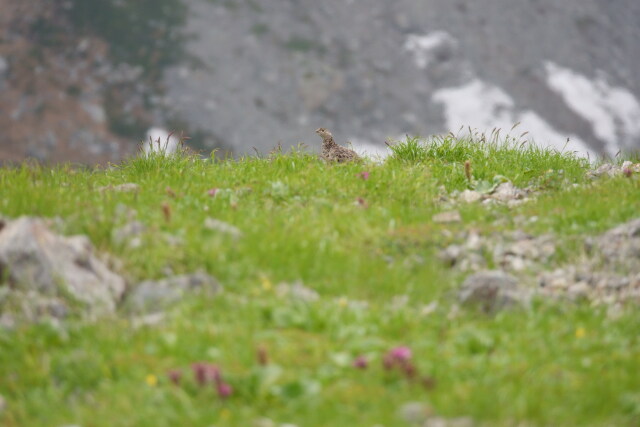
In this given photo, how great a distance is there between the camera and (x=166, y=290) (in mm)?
7215

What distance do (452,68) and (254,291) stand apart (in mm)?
179146

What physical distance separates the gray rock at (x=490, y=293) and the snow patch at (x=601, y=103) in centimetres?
14386

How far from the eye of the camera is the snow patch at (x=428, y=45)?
182 meters

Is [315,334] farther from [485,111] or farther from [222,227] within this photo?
[485,111]

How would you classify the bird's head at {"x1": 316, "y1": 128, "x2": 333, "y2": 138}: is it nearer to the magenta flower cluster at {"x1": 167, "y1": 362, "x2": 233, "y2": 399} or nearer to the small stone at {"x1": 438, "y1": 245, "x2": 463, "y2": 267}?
the small stone at {"x1": 438, "y1": 245, "x2": 463, "y2": 267}

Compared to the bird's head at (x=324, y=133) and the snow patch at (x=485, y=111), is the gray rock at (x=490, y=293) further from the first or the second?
the snow patch at (x=485, y=111)

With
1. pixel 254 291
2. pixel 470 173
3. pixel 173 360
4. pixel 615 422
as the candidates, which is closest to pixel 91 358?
pixel 173 360

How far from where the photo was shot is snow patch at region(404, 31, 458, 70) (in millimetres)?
182500

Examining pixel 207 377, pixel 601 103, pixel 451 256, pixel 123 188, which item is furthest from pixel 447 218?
pixel 601 103

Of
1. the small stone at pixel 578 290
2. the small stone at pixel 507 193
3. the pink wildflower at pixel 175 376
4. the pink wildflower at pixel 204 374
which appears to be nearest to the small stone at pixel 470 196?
the small stone at pixel 507 193

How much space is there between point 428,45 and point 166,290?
7328 inches

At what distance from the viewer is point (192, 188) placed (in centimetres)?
1095

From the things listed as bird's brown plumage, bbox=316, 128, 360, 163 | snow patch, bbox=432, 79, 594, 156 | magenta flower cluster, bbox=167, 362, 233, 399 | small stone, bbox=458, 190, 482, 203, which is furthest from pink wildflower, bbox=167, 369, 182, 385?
snow patch, bbox=432, 79, 594, 156

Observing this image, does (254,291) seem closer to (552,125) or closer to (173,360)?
(173,360)
